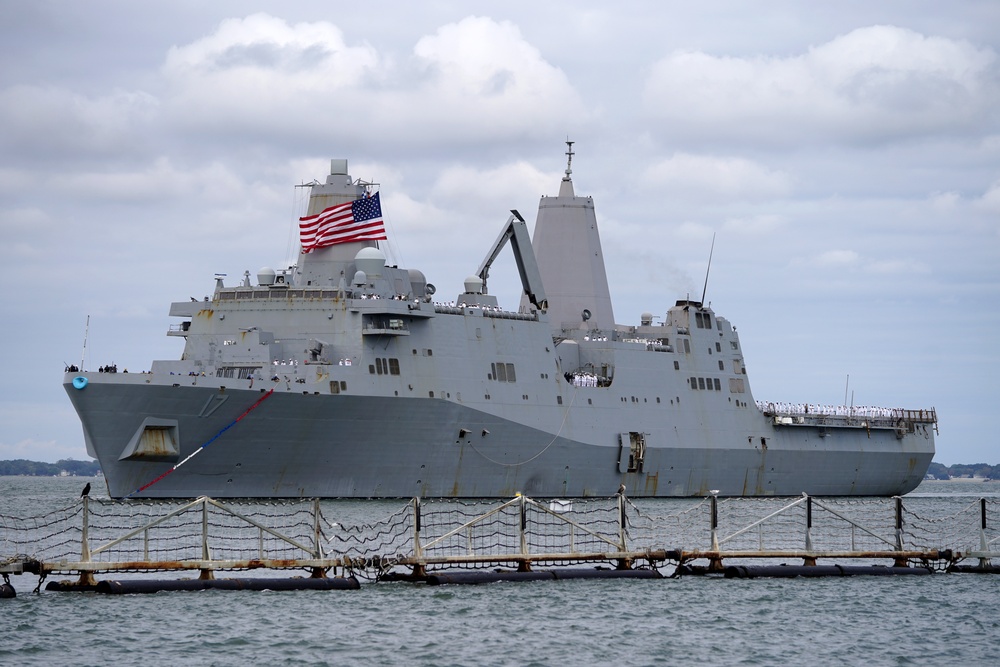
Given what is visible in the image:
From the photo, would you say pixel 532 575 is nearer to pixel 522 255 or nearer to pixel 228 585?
pixel 228 585

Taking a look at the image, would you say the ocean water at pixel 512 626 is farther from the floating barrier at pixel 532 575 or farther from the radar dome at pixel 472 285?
the radar dome at pixel 472 285

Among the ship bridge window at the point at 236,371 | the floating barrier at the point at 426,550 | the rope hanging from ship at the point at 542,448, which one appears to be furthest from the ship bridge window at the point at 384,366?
the floating barrier at the point at 426,550

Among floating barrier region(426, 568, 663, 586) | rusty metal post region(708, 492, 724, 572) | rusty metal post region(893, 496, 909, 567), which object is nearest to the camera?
floating barrier region(426, 568, 663, 586)

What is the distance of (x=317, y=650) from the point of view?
23500 millimetres

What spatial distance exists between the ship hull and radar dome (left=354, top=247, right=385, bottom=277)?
16.6 feet

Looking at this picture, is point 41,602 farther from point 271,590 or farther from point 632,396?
point 632,396

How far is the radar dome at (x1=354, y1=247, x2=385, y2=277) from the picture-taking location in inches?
2031

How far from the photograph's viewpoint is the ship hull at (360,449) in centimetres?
4528

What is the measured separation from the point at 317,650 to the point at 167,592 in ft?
17.7

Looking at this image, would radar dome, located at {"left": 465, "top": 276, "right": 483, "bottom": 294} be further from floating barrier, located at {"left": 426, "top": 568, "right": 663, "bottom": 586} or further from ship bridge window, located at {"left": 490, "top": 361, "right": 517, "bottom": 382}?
floating barrier, located at {"left": 426, "top": 568, "right": 663, "bottom": 586}

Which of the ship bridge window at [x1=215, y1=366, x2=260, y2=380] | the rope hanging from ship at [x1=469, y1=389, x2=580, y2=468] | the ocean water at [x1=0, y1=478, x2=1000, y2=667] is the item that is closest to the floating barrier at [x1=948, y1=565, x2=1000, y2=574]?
the ocean water at [x1=0, y1=478, x2=1000, y2=667]

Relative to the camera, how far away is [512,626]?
Result: 25844 millimetres

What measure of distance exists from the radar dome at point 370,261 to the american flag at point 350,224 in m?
0.71

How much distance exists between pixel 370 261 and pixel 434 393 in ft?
16.7
